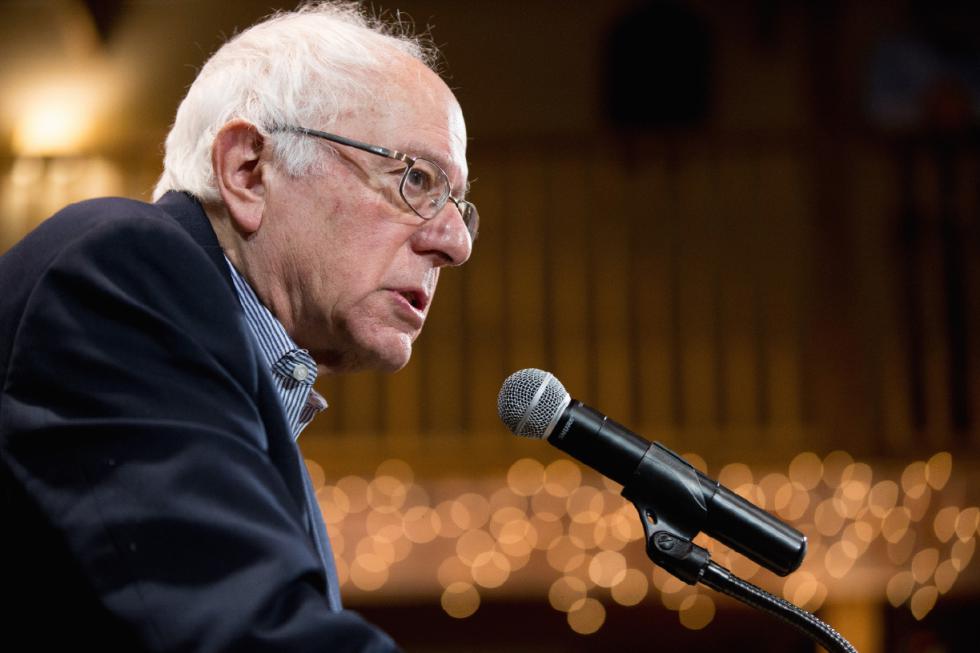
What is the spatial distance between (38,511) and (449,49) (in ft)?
14.7

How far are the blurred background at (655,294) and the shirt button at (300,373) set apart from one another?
2.77 metres

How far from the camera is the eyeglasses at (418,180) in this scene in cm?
152

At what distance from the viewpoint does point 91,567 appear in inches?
36.7

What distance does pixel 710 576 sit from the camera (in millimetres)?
1229

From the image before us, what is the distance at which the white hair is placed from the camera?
1.52 m

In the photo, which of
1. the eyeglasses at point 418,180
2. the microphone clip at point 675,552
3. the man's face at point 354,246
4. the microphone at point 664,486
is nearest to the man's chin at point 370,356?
the man's face at point 354,246

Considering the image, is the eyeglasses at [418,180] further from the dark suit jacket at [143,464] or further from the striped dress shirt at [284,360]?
the dark suit jacket at [143,464]

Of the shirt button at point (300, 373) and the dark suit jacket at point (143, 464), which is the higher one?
the dark suit jacket at point (143, 464)

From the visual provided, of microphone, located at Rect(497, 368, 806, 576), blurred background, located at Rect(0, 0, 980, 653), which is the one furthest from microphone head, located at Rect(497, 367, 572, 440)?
blurred background, located at Rect(0, 0, 980, 653)

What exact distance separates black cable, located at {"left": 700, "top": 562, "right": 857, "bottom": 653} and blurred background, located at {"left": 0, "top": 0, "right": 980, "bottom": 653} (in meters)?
2.77

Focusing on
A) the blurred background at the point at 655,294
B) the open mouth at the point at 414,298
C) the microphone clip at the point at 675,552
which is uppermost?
the open mouth at the point at 414,298

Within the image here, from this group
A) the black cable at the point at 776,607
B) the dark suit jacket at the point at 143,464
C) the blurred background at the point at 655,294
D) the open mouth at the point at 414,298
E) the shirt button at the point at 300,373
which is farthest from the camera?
the blurred background at the point at 655,294

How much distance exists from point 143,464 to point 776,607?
67 cm

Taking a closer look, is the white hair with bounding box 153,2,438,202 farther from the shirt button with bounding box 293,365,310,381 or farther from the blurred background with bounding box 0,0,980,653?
the blurred background with bounding box 0,0,980,653
